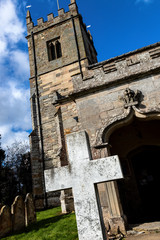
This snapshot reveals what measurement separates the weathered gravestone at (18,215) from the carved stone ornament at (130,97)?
4.97 meters

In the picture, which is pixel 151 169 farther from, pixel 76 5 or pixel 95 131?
pixel 76 5

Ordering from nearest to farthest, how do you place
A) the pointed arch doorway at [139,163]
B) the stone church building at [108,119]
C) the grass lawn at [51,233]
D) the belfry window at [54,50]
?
the grass lawn at [51,233] → the stone church building at [108,119] → the pointed arch doorway at [139,163] → the belfry window at [54,50]

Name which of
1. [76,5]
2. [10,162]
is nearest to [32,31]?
[76,5]

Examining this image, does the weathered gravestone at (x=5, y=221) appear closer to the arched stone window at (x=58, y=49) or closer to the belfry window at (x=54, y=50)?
the belfry window at (x=54, y=50)

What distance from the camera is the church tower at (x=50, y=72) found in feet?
40.3

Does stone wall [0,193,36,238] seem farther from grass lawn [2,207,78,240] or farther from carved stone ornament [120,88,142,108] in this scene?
carved stone ornament [120,88,142,108]

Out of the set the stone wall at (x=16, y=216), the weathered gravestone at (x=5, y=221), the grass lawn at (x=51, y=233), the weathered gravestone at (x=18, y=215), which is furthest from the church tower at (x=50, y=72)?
the grass lawn at (x=51, y=233)

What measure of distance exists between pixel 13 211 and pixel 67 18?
48.7 ft

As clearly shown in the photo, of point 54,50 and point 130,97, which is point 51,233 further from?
point 54,50

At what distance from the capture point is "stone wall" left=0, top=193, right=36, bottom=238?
6086mm

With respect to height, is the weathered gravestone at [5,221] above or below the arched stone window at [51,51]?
below

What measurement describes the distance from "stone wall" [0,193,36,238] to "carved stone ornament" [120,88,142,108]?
497 cm

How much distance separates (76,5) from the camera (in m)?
16.4

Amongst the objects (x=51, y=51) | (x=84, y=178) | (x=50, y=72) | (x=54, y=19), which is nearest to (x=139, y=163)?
(x=84, y=178)
